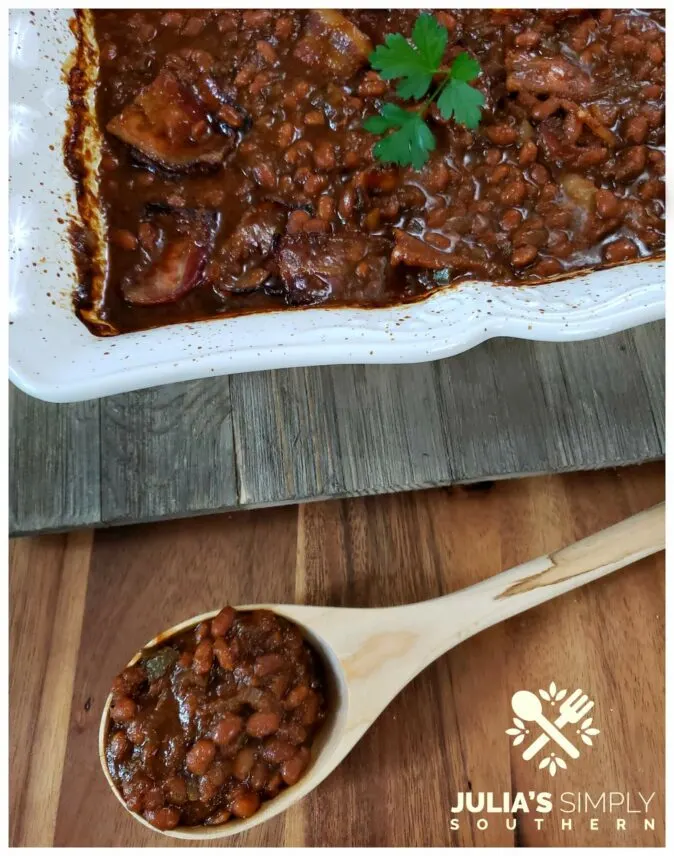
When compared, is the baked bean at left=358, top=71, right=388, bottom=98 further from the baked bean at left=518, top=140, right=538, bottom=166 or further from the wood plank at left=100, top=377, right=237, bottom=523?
the wood plank at left=100, top=377, right=237, bottom=523

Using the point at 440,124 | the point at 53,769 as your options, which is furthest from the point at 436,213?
the point at 53,769

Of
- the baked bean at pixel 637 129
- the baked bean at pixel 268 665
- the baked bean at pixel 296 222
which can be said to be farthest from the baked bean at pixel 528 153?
the baked bean at pixel 268 665

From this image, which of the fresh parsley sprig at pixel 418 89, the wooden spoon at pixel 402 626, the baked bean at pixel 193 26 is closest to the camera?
the wooden spoon at pixel 402 626

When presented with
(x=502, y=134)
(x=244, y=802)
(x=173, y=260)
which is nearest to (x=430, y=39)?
(x=502, y=134)

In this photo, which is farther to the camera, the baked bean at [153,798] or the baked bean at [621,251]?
the baked bean at [621,251]

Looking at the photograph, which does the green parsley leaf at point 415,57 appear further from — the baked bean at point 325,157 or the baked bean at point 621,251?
the baked bean at point 621,251

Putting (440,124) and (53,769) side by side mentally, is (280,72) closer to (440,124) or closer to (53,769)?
(440,124)
